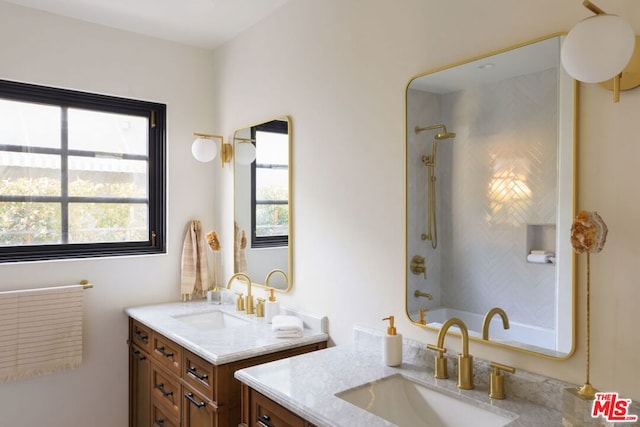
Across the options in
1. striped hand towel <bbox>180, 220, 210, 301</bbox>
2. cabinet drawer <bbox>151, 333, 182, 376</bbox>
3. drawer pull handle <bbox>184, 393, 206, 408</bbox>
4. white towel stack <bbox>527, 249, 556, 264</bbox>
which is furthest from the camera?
striped hand towel <bbox>180, 220, 210, 301</bbox>

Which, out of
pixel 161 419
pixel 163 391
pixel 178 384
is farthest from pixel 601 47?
pixel 161 419

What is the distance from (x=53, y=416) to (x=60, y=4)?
7.65 feet

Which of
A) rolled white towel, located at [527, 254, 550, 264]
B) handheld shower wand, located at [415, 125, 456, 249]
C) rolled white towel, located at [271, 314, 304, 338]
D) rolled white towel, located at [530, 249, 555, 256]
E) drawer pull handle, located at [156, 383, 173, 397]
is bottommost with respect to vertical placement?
drawer pull handle, located at [156, 383, 173, 397]

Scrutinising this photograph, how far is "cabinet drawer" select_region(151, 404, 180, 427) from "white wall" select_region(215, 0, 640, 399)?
32.3 inches

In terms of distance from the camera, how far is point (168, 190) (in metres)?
3.07

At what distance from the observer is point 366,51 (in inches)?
80.0

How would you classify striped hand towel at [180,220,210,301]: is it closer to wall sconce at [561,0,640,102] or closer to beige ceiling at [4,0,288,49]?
beige ceiling at [4,0,288,49]

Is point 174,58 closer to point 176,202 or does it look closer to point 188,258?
point 176,202

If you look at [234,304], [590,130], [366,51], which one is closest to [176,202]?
[234,304]

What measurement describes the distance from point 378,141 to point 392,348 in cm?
85

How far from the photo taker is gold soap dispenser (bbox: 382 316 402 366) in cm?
177

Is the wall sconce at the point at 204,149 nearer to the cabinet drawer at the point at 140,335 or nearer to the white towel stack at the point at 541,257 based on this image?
the cabinet drawer at the point at 140,335

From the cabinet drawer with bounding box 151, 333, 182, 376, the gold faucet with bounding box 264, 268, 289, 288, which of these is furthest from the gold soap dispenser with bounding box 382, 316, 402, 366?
the cabinet drawer with bounding box 151, 333, 182, 376

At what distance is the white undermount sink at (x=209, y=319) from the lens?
271 centimetres
